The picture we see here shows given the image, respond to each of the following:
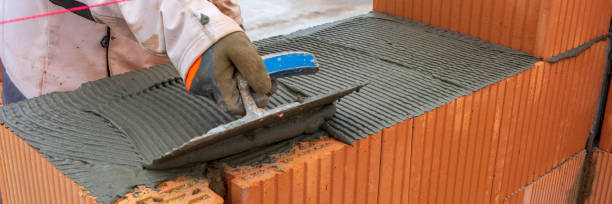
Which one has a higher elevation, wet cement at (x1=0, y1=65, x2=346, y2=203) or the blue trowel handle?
the blue trowel handle

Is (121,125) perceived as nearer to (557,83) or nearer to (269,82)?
(269,82)

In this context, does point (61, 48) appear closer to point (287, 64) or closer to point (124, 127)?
point (124, 127)

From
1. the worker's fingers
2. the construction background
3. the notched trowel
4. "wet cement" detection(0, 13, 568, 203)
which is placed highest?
the worker's fingers

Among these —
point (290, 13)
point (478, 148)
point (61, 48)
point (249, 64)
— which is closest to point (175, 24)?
point (249, 64)

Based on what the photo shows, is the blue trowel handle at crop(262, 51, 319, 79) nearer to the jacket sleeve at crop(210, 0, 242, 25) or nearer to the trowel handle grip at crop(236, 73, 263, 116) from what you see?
the trowel handle grip at crop(236, 73, 263, 116)

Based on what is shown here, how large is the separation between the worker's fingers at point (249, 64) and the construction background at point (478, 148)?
0.27 m

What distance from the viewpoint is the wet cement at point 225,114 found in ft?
6.35

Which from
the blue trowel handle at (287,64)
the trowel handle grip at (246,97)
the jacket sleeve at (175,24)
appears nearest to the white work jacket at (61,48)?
the jacket sleeve at (175,24)

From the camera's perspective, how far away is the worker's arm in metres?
1.81

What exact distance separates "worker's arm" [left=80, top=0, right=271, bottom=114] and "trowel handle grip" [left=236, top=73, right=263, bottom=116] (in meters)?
0.02

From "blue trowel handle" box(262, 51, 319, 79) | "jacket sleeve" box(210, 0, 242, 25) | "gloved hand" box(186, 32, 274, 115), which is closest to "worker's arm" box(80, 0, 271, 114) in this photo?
"gloved hand" box(186, 32, 274, 115)

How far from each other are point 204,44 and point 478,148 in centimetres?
150

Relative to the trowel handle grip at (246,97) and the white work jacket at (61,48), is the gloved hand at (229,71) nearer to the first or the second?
the trowel handle grip at (246,97)

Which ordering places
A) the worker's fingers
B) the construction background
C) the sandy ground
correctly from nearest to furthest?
the worker's fingers → the construction background → the sandy ground
